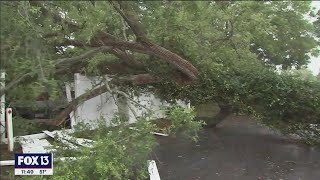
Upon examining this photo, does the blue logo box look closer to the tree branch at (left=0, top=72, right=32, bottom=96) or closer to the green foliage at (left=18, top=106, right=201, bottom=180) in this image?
the tree branch at (left=0, top=72, right=32, bottom=96)

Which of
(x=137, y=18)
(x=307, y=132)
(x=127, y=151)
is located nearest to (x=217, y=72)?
(x=307, y=132)

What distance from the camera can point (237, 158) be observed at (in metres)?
9.27

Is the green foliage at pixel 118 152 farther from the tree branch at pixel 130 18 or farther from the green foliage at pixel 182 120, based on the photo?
the tree branch at pixel 130 18

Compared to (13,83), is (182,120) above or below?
below

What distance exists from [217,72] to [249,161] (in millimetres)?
3763

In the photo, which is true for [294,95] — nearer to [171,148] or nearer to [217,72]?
[217,72]

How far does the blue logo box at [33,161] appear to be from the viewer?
411 centimetres

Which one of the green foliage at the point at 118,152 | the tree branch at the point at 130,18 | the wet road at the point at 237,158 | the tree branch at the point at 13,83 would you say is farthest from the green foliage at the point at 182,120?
the tree branch at the point at 13,83

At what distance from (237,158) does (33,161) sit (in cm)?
625

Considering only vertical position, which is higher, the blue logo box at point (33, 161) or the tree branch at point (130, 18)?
the tree branch at point (130, 18)

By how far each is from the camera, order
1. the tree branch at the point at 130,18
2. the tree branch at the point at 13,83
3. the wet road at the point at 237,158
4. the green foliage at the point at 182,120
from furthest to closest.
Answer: the wet road at the point at 237,158
the green foliage at the point at 182,120
the tree branch at the point at 130,18
the tree branch at the point at 13,83

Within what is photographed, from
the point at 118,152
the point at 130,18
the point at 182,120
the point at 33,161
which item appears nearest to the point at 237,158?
the point at 182,120

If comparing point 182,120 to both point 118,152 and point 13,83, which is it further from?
point 13,83

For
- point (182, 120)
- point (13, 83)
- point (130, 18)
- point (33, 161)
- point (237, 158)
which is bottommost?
point (237, 158)
